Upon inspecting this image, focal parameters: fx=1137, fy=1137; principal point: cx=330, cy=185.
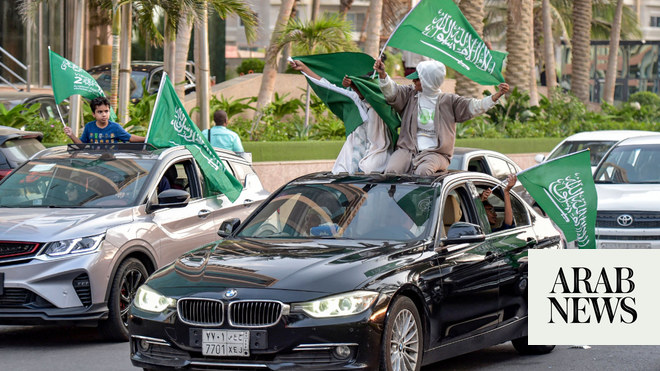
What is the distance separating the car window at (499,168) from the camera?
15.2 m

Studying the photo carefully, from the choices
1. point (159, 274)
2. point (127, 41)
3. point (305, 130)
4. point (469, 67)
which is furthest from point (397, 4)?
point (159, 274)

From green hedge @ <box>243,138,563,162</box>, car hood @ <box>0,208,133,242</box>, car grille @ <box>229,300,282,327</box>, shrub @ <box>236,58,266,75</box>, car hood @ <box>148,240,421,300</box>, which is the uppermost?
shrub @ <box>236,58,266,75</box>

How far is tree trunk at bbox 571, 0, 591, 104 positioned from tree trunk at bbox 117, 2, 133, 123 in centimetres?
2345

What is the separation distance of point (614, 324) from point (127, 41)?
1230 centimetres

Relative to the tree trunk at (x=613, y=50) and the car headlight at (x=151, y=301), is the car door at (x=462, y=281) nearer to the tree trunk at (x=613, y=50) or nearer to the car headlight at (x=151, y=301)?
the car headlight at (x=151, y=301)

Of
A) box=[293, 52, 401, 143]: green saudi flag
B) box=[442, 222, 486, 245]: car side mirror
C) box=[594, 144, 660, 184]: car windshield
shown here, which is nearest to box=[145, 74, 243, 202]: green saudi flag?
box=[293, 52, 401, 143]: green saudi flag

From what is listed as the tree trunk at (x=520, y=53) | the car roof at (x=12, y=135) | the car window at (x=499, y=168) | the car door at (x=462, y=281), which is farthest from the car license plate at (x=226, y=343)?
the tree trunk at (x=520, y=53)

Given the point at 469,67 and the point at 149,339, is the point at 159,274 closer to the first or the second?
the point at 149,339

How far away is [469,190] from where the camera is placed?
864cm

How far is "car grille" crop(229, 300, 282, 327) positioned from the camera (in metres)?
6.74

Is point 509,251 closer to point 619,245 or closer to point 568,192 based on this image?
point 568,192

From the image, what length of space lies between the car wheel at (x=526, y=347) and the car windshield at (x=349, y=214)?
5.94 feet

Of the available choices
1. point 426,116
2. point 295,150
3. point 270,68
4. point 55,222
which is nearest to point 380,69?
point 426,116

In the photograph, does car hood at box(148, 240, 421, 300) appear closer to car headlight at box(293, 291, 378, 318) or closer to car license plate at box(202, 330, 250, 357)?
car headlight at box(293, 291, 378, 318)
